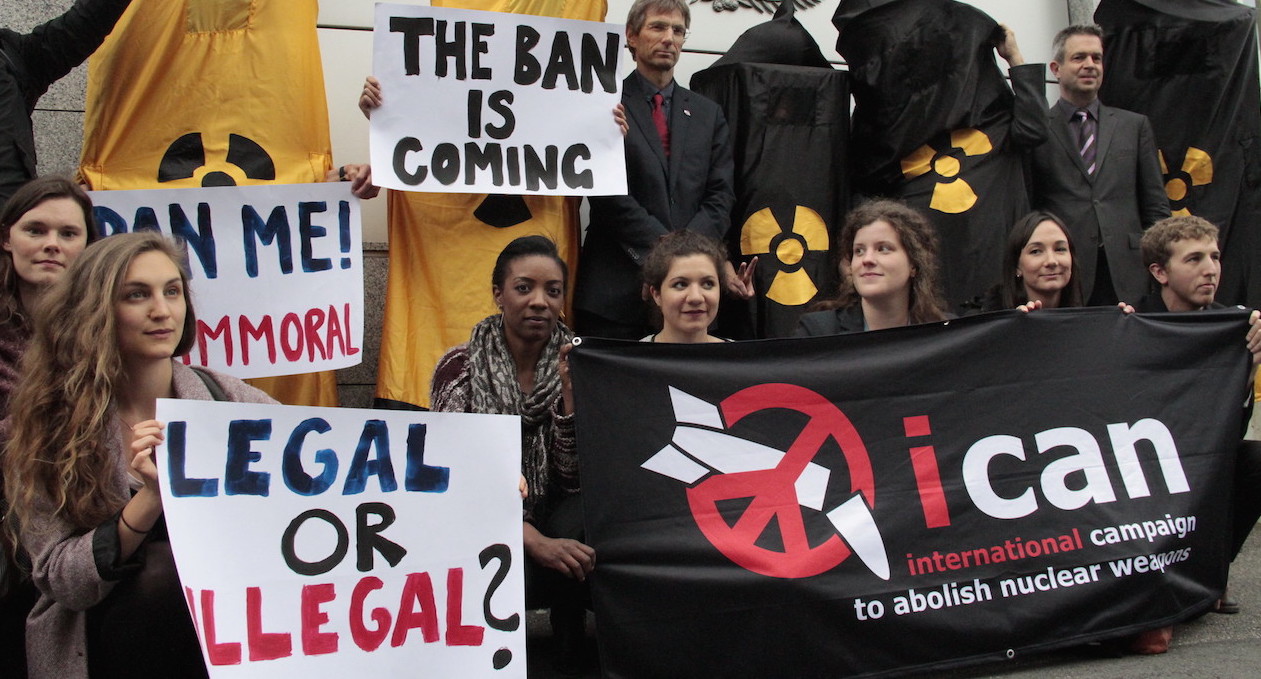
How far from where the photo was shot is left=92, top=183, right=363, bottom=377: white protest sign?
164 inches

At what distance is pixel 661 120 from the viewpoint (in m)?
4.88

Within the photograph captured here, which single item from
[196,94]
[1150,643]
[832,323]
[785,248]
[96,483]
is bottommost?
[1150,643]

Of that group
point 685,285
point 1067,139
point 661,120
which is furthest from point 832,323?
point 1067,139

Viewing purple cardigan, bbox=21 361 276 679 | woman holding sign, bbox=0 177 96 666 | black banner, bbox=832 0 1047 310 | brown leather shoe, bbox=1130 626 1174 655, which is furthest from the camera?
black banner, bbox=832 0 1047 310

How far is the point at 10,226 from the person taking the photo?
346cm

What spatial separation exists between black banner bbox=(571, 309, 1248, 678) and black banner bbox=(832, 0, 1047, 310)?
133 centimetres

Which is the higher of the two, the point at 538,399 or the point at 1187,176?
the point at 1187,176

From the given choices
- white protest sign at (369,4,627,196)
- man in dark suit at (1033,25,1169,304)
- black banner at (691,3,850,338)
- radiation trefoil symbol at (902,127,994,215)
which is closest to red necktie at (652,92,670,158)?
white protest sign at (369,4,627,196)

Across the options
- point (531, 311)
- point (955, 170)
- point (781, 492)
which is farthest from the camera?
point (955, 170)

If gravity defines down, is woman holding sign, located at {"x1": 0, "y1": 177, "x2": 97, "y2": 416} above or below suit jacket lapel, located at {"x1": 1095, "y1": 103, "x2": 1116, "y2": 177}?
below

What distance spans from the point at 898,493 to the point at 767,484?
16.5 inches

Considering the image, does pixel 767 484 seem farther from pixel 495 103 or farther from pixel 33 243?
pixel 33 243

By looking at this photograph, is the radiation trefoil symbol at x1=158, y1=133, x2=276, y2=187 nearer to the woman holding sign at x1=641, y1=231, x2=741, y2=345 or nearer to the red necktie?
the red necktie

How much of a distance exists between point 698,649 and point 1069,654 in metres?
1.29
